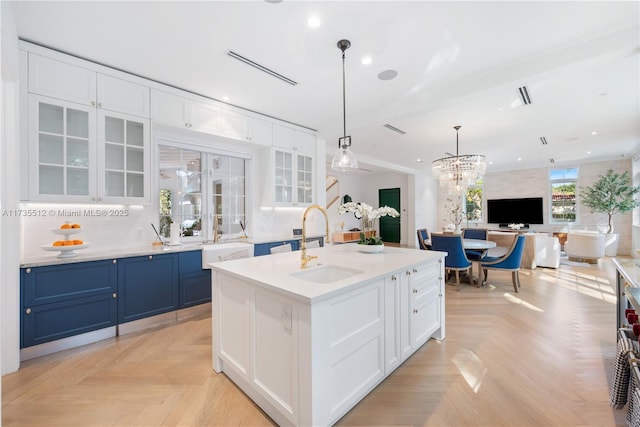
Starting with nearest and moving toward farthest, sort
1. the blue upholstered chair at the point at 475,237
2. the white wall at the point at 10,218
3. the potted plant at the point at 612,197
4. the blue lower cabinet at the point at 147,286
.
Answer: the white wall at the point at 10,218
the blue lower cabinet at the point at 147,286
the blue upholstered chair at the point at 475,237
the potted plant at the point at 612,197

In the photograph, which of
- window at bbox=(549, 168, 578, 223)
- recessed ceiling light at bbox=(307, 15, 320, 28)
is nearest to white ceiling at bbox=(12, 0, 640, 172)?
recessed ceiling light at bbox=(307, 15, 320, 28)

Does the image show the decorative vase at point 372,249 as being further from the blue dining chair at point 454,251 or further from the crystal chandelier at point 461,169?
the crystal chandelier at point 461,169

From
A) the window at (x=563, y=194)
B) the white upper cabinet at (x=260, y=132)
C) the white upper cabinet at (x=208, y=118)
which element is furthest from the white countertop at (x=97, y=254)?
the window at (x=563, y=194)

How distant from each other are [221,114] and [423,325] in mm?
3511

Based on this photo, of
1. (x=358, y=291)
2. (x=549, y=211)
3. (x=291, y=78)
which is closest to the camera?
(x=358, y=291)

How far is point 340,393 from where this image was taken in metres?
1.55

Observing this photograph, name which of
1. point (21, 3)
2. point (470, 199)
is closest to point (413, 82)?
point (21, 3)

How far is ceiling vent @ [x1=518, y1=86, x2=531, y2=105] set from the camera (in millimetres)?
3387

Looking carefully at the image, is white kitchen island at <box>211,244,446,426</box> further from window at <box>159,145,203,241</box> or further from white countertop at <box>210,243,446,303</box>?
window at <box>159,145,203,241</box>

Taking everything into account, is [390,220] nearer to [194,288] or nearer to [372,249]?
[372,249]

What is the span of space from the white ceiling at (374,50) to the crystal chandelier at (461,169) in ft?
3.38

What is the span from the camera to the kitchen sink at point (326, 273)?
195 centimetres

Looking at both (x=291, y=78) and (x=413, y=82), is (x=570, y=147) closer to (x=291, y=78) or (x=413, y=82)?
(x=413, y=82)

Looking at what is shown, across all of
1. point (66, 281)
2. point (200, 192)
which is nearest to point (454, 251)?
point (200, 192)
